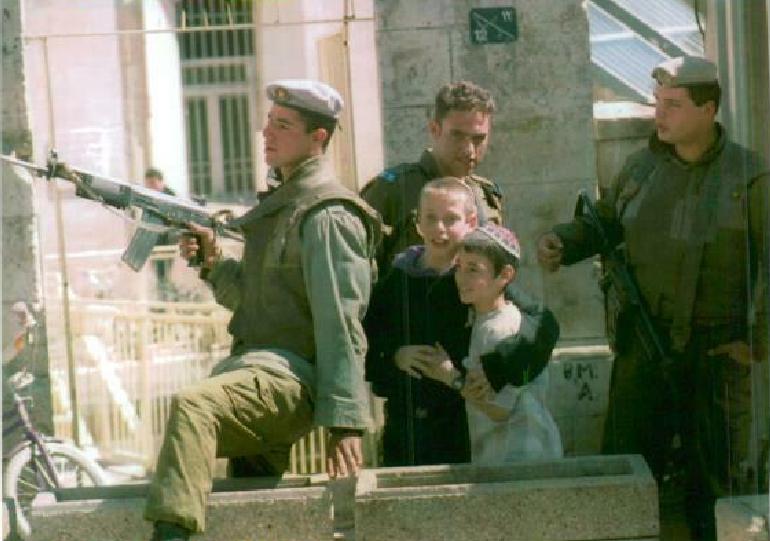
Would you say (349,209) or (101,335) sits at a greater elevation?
(349,209)

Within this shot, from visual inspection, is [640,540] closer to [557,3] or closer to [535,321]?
[535,321]

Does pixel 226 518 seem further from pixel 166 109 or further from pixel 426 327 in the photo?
pixel 166 109

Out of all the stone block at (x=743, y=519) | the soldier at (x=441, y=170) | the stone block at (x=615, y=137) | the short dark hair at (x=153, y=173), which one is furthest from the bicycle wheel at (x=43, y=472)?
the stone block at (x=743, y=519)

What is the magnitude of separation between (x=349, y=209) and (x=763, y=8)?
263 cm

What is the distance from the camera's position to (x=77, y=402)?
325 inches

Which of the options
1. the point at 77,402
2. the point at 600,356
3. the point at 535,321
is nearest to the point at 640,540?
the point at 535,321

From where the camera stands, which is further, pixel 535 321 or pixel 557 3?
pixel 557 3

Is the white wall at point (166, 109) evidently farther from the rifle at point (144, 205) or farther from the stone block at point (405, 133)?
the rifle at point (144, 205)

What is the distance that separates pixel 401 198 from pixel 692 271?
0.99 meters

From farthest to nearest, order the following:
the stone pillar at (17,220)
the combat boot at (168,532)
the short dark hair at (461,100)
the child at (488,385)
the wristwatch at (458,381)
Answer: the stone pillar at (17,220) → the short dark hair at (461,100) → the wristwatch at (458,381) → the child at (488,385) → the combat boot at (168,532)

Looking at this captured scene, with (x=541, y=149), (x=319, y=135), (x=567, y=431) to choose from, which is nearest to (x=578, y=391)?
(x=567, y=431)

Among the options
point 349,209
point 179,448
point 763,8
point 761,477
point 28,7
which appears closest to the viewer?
point 179,448

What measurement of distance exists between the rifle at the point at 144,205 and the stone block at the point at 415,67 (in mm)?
1408

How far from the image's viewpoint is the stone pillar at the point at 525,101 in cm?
713
